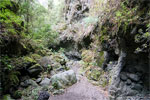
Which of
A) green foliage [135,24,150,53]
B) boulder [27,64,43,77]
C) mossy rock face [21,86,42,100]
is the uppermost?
green foliage [135,24,150,53]

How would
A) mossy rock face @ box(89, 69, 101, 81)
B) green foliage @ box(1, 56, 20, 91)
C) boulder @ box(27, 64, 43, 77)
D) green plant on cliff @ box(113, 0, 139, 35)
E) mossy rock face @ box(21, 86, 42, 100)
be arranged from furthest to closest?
1. mossy rock face @ box(89, 69, 101, 81)
2. boulder @ box(27, 64, 43, 77)
3. mossy rock face @ box(21, 86, 42, 100)
4. green foliage @ box(1, 56, 20, 91)
5. green plant on cliff @ box(113, 0, 139, 35)

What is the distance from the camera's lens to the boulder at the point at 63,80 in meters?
5.20

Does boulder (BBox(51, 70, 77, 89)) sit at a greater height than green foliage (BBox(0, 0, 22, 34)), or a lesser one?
lesser

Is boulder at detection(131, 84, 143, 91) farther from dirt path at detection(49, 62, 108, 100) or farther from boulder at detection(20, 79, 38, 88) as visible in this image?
boulder at detection(20, 79, 38, 88)

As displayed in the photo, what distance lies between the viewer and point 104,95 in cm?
457

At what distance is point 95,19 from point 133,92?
488 centimetres

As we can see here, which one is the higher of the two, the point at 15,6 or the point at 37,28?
the point at 15,6

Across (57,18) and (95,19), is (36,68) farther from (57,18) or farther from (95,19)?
(57,18)

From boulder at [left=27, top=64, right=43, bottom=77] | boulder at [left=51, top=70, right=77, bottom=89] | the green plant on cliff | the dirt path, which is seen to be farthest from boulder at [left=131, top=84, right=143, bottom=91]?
boulder at [left=27, top=64, right=43, bottom=77]

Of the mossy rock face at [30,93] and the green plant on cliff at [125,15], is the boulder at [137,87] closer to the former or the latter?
the green plant on cliff at [125,15]

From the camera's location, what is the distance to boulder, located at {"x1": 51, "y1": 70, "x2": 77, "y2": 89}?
5.20 meters

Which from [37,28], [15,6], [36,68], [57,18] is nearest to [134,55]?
[36,68]

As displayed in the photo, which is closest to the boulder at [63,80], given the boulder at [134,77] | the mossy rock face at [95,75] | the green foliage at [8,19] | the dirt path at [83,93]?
the dirt path at [83,93]

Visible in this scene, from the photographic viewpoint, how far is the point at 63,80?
5.57 m
